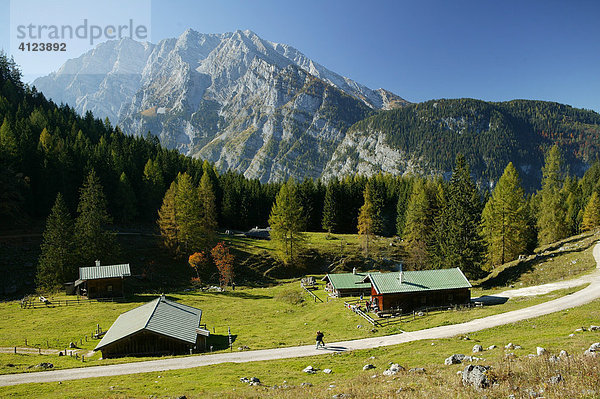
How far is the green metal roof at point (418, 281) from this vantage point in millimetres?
43719

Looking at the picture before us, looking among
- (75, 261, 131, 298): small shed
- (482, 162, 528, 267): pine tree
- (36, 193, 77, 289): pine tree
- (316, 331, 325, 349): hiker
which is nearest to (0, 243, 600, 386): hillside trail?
(316, 331, 325, 349): hiker

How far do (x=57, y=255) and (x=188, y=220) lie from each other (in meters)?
22.8

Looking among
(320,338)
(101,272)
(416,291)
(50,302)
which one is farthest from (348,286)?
(50,302)

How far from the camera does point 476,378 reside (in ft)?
42.0

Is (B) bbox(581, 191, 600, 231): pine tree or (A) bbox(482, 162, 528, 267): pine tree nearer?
(A) bbox(482, 162, 528, 267): pine tree

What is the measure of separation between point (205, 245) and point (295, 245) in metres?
19.7

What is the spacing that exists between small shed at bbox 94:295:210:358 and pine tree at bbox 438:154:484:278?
41442 mm

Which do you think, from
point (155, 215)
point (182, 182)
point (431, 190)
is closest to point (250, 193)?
point (155, 215)

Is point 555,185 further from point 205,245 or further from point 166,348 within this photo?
point 166,348

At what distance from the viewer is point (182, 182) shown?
73.6 metres

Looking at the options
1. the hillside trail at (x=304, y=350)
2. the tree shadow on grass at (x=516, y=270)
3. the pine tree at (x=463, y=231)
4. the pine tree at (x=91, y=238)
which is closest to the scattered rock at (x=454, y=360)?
the hillside trail at (x=304, y=350)

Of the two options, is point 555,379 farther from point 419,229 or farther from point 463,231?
point 419,229

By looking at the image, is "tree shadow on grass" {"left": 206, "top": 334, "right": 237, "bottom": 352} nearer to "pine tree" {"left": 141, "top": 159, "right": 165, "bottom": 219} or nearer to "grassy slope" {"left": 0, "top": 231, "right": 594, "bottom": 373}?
"grassy slope" {"left": 0, "top": 231, "right": 594, "bottom": 373}

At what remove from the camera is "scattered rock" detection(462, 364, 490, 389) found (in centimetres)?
1244
